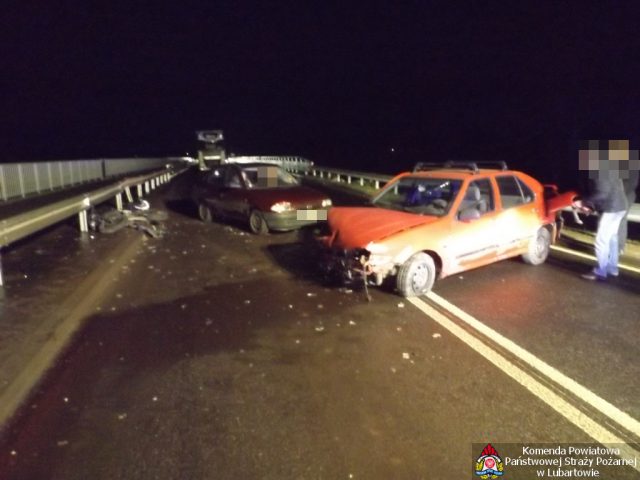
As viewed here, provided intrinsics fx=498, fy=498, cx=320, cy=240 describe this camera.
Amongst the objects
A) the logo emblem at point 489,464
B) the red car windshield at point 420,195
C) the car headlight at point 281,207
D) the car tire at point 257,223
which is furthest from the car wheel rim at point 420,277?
the car tire at point 257,223

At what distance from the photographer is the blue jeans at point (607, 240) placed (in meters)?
6.89

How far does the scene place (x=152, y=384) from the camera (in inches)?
162

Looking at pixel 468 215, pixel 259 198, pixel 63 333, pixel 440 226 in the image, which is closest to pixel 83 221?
pixel 259 198

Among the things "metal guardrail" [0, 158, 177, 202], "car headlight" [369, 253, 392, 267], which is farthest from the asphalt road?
"metal guardrail" [0, 158, 177, 202]

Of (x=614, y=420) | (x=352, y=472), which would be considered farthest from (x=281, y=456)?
(x=614, y=420)

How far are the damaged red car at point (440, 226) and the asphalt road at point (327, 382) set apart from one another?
1.35 ft

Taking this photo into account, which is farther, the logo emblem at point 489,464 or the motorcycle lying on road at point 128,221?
the motorcycle lying on road at point 128,221

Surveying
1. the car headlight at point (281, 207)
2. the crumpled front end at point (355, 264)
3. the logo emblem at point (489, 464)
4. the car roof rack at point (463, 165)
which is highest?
the car roof rack at point (463, 165)

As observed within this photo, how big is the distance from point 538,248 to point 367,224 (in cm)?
312

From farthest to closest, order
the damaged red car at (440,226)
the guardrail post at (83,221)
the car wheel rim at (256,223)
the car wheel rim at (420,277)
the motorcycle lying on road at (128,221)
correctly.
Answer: the guardrail post at (83,221)
the motorcycle lying on road at (128,221)
the car wheel rim at (256,223)
the car wheel rim at (420,277)
the damaged red car at (440,226)

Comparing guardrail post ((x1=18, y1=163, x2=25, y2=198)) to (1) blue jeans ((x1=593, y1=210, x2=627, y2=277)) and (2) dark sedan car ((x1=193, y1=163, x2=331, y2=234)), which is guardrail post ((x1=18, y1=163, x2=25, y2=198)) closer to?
(2) dark sedan car ((x1=193, y1=163, x2=331, y2=234))

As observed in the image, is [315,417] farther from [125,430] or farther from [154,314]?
[154,314]

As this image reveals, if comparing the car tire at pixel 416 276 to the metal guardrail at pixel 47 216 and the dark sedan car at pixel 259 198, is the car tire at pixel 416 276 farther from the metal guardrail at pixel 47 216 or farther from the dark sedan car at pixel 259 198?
the metal guardrail at pixel 47 216

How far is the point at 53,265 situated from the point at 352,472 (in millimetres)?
7075
